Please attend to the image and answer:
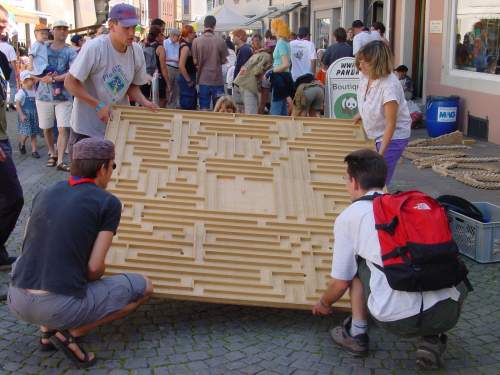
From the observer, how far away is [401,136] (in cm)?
500

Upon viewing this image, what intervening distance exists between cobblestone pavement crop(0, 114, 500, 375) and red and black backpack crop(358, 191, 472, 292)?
0.61m

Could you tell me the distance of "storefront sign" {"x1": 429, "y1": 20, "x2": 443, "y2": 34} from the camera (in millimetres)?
12914

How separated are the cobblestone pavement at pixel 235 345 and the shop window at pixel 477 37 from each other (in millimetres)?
7857

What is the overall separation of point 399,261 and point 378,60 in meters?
1.98

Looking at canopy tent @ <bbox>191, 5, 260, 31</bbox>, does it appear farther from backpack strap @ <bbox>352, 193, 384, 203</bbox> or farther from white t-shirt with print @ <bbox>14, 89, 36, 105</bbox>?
backpack strap @ <bbox>352, 193, 384, 203</bbox>

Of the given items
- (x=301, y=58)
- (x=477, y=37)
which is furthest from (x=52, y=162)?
(x=477, y=37)

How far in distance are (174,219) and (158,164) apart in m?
0.50

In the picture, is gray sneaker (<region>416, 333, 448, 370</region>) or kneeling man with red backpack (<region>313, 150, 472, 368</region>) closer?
kneeling man with red backpack (<region>313, 150, 472, 368</region>)

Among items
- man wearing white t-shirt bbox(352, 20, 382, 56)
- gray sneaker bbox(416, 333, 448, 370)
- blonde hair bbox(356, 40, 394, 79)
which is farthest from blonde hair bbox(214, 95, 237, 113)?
man wearing white t-shirt bbox(352, 20, 382, 56)

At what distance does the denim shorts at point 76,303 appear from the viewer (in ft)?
11.0

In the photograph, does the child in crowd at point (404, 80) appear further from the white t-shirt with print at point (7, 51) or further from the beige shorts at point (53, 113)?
the white t-shirt with print at point (7, 51)

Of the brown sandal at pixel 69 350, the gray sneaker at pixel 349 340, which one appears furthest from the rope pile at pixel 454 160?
the brown sandal at pixel 69 350

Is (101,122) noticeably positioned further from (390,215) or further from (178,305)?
(390,215)

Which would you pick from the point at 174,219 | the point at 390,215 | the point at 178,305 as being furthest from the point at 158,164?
the point at 390,215
